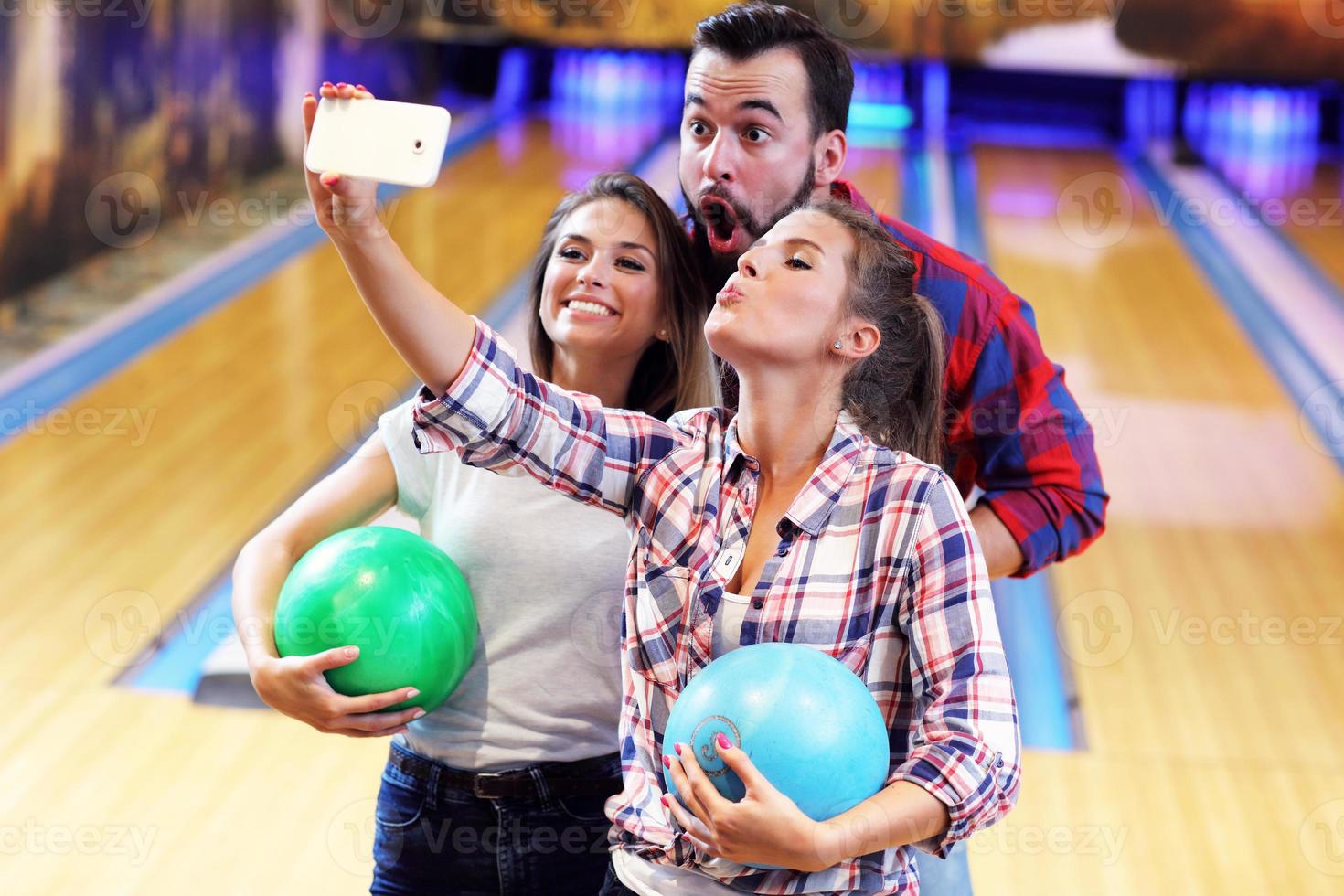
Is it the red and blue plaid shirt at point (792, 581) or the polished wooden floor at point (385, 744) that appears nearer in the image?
the red and blue plaid shirt at point (792, 581)

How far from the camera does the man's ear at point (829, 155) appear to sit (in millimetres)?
1661

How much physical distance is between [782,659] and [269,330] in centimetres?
369

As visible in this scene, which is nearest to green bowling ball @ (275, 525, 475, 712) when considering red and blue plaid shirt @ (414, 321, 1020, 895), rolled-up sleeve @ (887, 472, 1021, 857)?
red and blue plaid shirt @ (414, 321, 1020, 895)

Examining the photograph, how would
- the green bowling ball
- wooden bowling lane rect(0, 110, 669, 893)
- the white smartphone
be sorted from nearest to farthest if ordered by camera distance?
1. the white smartphone
2. the green bowling ball
3. wooden bowling lane rect(0, 110, 669, 893)

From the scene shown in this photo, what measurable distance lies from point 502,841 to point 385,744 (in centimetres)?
138

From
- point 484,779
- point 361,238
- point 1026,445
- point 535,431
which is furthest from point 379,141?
point 1026,445

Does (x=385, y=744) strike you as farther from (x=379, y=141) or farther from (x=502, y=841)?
(x=379, y=141)

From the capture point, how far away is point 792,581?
3.54 feet

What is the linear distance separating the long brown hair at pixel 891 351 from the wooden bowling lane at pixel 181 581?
1433 millimetres

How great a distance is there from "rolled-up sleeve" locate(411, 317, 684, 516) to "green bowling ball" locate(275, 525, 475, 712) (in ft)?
0.80

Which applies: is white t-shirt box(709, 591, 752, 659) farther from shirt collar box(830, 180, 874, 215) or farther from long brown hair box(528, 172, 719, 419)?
shirt collar box(830, 180, 874, 215)

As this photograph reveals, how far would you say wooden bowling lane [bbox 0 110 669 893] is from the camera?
2.31 m

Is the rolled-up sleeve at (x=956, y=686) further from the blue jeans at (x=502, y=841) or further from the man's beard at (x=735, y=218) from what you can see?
the man's beard at (x=735, y=218)

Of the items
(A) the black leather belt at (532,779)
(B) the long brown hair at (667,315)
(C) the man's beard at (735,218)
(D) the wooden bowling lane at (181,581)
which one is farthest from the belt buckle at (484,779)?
(D) the wooden bowling lane at (181,581)
